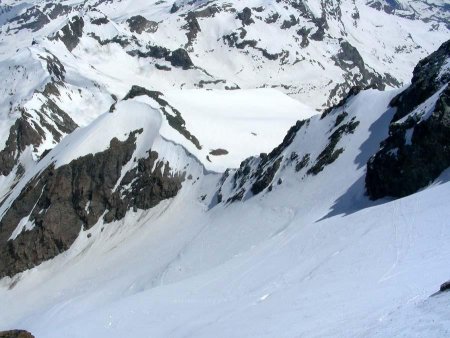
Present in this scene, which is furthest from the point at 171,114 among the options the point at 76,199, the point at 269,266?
the point at 269,266

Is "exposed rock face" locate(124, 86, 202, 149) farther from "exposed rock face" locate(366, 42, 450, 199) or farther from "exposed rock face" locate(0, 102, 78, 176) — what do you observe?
"exposed rock face" locate(366, 42, 450, 199)

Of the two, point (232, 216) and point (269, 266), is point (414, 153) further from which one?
point (232, 216)

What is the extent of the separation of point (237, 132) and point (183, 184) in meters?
19.1

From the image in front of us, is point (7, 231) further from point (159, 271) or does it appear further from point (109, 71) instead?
point (109, 71)

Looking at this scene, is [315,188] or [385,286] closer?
[385,286]

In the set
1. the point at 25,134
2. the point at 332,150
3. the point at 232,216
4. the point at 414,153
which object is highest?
the point at 414,153

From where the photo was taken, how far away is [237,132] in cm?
Result: 9269

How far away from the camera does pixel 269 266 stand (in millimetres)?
32719

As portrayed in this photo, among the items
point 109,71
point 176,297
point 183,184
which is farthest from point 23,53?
point 176,297

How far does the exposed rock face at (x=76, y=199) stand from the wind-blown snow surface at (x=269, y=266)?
208 centimetres

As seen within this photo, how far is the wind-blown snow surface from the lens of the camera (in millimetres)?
19039

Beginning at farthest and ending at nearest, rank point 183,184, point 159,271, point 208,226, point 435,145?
point 183,184
point 208,226
point 159,271
point 435,145

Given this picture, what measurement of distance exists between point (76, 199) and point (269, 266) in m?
54.9

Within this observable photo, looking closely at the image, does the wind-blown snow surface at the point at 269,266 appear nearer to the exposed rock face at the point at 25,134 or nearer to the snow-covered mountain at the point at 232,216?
the snow-covered mountain at the point at 232,216
